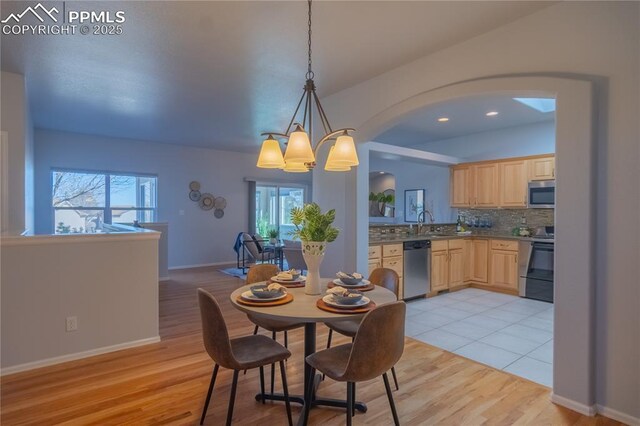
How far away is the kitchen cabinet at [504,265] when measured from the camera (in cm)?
532

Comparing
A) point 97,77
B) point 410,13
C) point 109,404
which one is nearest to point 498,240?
point 410,13

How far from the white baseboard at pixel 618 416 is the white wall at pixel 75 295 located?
12.2 feet

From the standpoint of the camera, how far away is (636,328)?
6.77ft

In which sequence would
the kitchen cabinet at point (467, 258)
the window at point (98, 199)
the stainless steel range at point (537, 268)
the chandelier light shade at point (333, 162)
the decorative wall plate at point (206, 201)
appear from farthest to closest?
the decorative wall plate at point (206, 201), the window at point (98, 199), the kitchen cabinet at point (467, 258), the stainless steel range at point (537, 268), the chandelier light shade at point (333, 162)

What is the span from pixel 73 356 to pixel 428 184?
21.4 feet

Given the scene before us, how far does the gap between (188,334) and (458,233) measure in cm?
464

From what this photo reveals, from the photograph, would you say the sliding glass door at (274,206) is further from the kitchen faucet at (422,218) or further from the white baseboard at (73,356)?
the white baseboard at (73,356)

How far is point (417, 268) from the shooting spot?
4965mm

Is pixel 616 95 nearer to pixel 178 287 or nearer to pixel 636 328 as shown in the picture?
pixel 636 328

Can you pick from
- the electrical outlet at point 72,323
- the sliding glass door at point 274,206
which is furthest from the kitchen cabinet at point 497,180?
the electrical outlet at point 72,323

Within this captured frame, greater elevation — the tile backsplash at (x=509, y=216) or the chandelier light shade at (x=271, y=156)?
the chandelier light shade at (x=271, y=156)

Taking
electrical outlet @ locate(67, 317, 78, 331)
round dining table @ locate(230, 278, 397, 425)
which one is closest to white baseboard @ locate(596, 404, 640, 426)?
round dining table @ locate(230, 278, 397, 425)

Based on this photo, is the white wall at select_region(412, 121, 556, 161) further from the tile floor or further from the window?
the window

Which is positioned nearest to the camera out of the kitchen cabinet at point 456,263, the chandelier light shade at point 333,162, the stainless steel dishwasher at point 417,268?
the chandelier light shade at point 333,162
